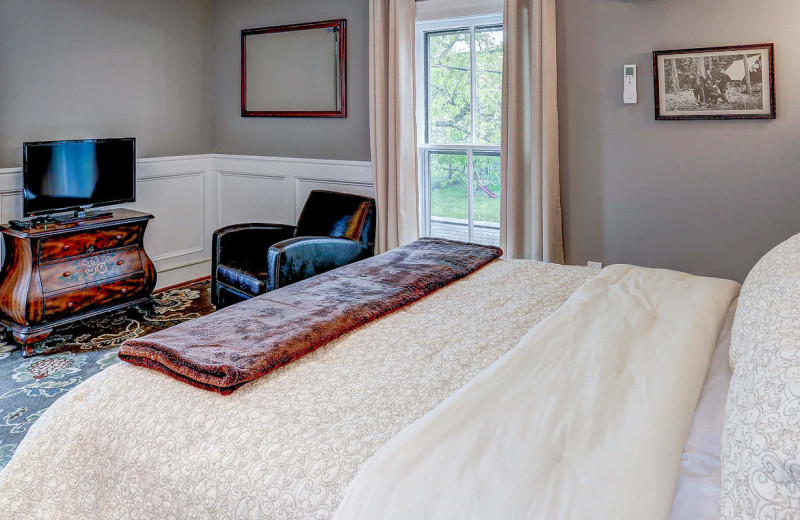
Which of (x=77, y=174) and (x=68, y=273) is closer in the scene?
(x=68, y=273)

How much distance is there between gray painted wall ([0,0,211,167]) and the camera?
4.09m

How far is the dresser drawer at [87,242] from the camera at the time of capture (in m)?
3.75

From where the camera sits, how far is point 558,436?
3.83ft

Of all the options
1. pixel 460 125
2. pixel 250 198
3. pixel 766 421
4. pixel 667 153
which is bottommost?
pixel 766 421

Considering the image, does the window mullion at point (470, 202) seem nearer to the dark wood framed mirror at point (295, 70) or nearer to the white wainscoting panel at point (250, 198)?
the dark wood framed mirror at point (295, 70)

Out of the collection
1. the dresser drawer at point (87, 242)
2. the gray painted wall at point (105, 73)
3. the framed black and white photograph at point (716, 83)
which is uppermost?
the gray painted wall at point (105, 73)

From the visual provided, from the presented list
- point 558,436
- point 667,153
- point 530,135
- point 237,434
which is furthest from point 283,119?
point 558,436

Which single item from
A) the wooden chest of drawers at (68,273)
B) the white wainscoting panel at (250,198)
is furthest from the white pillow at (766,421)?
the white wainscoting panel at (250,198)

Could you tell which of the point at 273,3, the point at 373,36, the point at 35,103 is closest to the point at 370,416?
the point at 373,36

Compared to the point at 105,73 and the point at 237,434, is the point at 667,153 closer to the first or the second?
the point at 237,434

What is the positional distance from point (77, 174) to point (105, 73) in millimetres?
1005

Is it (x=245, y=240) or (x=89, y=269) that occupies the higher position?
(x=245, y=240)

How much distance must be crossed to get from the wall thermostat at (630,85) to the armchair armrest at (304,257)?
6.13ft

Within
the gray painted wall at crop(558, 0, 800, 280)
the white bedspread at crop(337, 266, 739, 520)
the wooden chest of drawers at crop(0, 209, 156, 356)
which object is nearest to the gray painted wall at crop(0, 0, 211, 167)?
the wooden chest of drawers at crop(0, 209, 156, 356)
